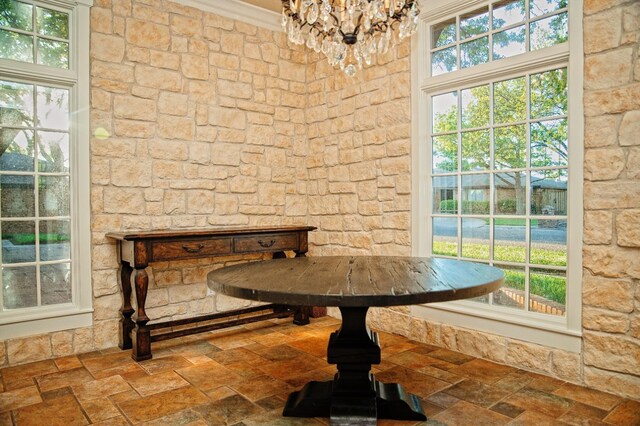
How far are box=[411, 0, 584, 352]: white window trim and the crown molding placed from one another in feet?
4.92

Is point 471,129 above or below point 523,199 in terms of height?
above

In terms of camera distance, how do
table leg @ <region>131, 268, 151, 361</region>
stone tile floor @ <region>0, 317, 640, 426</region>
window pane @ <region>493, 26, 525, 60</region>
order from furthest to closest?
table leg @ <region>131, 268, 151, 361</region>
window pane @ <region>493, 26, 525, 60</region>
stone tile floor @ <region>0, 317, 640, 426</region>

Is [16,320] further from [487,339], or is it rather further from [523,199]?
[523,199]

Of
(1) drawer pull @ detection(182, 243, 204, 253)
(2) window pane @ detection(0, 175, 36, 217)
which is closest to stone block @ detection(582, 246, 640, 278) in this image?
(1) drawer pull @ detection(182, 243, 204, 253)

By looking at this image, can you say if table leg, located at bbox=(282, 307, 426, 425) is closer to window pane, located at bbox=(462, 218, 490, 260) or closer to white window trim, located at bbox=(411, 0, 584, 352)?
white window trim, located at bbox=(411, 0, 584, 352)

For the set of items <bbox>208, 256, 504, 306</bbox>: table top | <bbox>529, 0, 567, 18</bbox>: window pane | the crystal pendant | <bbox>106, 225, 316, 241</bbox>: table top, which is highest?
<bbox>529, 0, 567, 18</bbox>: window pane

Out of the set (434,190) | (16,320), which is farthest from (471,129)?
(16,320)

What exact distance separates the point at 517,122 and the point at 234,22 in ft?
8.61

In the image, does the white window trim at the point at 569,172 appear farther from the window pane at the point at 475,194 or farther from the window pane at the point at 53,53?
the window pane at the point at 53,53

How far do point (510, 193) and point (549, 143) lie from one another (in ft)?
1.33

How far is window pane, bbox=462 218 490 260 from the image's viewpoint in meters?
3.10

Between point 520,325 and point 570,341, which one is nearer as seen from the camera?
point 570,341

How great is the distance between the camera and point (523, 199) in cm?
287

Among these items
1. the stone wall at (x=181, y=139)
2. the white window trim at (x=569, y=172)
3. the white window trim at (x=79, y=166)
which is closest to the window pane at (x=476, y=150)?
the white window trim at (x=569, y=172)
